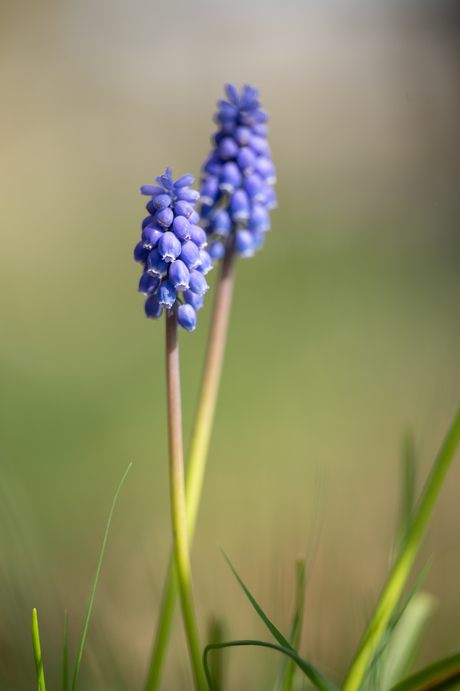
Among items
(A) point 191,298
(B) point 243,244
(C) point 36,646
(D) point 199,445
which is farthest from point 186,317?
(C) point 36,646

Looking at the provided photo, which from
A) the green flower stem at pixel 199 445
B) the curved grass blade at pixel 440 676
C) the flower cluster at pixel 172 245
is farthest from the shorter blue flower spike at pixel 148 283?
the curved grass blade at pixel 440 676

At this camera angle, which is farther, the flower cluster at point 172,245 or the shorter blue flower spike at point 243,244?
the shorter blue flower spike at point 243,244

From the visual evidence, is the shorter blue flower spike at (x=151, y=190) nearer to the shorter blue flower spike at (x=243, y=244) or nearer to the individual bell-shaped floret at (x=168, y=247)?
the individual bell-shaped floret at (x=168, y=247)

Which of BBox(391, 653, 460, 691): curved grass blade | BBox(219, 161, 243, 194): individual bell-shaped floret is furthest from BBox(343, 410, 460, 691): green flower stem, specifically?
BBox(219, 161, 243, 194): individual bell-shaped floret

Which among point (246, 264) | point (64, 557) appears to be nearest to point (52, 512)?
point (64, 557)

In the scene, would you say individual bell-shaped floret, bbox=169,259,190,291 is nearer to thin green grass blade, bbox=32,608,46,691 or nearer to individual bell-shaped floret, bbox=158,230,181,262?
individual bell-shaped floret, bbox=158,230,181,262
